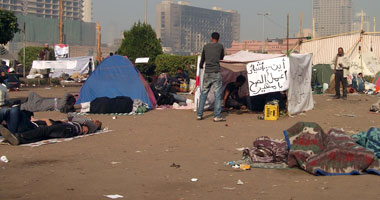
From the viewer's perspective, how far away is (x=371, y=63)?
28734 millimetres

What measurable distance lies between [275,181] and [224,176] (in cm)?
63

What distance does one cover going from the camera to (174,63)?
1169 inches

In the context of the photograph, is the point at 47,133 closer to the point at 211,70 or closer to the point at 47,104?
the point at 211,70

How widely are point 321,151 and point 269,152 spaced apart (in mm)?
722

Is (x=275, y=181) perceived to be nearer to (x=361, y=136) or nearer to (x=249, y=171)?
(x=249, y=171)

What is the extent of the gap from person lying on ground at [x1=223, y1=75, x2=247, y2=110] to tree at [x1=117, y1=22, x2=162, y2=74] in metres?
17.6

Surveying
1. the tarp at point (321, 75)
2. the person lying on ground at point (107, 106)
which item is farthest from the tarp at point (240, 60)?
the tarp at point (321, 75)

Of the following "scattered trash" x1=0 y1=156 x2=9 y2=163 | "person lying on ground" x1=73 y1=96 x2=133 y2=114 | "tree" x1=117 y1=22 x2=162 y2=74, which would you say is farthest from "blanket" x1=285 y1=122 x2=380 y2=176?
"tree" x1=117 y1=22 x2=162 y2=74

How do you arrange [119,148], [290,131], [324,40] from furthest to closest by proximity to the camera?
1. [324,40]
2. [119,148]
3. [290,131]

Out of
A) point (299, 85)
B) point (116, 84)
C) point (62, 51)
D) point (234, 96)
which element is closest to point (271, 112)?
point (299, 85)

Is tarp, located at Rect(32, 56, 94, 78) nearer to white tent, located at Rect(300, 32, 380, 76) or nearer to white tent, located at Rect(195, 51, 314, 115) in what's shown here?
white tent, located at Rect(300, 32, 380, 76)

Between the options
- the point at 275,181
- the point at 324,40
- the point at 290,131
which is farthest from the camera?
the point at 324,40

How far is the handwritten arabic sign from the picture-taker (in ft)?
41.6

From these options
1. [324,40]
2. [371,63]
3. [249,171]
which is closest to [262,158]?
[249,171]
